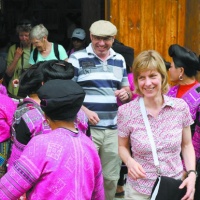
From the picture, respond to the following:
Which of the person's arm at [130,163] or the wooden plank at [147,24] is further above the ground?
the wooden plank at [147,24]

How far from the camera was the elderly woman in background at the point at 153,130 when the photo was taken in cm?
349

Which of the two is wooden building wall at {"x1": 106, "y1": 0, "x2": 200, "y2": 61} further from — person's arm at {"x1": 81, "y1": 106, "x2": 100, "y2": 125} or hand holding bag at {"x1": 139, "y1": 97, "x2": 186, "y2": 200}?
hand holding bag at {"x1": 139, "y1": 97, "x2": 186, "y2": 200}

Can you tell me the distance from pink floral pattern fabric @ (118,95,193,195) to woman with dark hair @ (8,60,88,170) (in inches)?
14.5

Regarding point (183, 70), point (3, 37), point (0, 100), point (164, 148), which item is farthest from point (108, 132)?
point (3, 37)

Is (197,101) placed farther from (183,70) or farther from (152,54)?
(152,54)

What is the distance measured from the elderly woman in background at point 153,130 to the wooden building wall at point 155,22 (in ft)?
8.18

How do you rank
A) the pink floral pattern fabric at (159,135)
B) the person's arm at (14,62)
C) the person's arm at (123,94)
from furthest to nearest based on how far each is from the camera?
1. the person's arm at (14,62)
2. the person's arm at (123,94)
3. the pink floral pattern fabric at (159,135)

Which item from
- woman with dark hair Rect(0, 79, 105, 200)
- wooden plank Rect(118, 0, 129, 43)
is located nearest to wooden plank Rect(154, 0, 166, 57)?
wooden plank Rect(118, 0, 129, 43)

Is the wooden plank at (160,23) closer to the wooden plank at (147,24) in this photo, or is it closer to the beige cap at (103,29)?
the wooden plank at (147,24)

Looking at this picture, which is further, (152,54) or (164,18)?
(164,18)

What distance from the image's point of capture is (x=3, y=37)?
804 centimetres

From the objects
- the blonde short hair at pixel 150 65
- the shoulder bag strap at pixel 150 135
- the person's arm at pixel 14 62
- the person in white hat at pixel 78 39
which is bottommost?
the person's arm at pixel 14 62

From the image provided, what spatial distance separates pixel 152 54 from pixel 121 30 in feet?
8.20

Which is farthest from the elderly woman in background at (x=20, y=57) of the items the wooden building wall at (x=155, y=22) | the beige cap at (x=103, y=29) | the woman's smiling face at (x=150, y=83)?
the woman's smiling face at (x=150, y=83)
